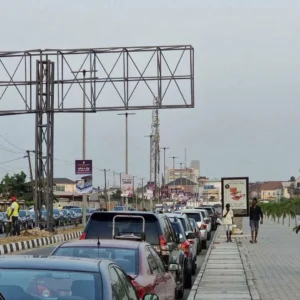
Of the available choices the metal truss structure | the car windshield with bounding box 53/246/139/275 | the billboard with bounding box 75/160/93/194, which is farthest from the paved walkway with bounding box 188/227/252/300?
the metal truss structure

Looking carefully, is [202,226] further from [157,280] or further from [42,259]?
[42,259]

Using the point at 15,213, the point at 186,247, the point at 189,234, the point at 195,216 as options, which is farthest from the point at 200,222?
the point at 186,247

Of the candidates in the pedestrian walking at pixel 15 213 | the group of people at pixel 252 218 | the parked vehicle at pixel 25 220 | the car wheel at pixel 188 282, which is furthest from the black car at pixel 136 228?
the parked vehicle at pixel 25 220

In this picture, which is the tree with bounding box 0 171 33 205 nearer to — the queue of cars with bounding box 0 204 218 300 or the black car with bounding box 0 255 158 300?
the queue of cars with bounding box 0 204 218 300

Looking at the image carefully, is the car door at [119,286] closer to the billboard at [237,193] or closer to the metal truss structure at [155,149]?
the billboard at [237,193]

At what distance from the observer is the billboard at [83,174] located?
37.1 metres

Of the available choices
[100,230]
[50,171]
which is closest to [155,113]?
[50,171]

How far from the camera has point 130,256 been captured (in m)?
10.4

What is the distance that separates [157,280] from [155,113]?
3610 inches

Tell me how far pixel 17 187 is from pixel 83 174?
60.8m

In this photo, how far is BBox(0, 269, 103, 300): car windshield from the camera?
21.9ft

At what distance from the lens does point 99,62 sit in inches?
1303

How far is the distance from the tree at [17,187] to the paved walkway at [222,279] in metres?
70.4

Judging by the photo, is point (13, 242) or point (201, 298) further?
point (13, 242)
